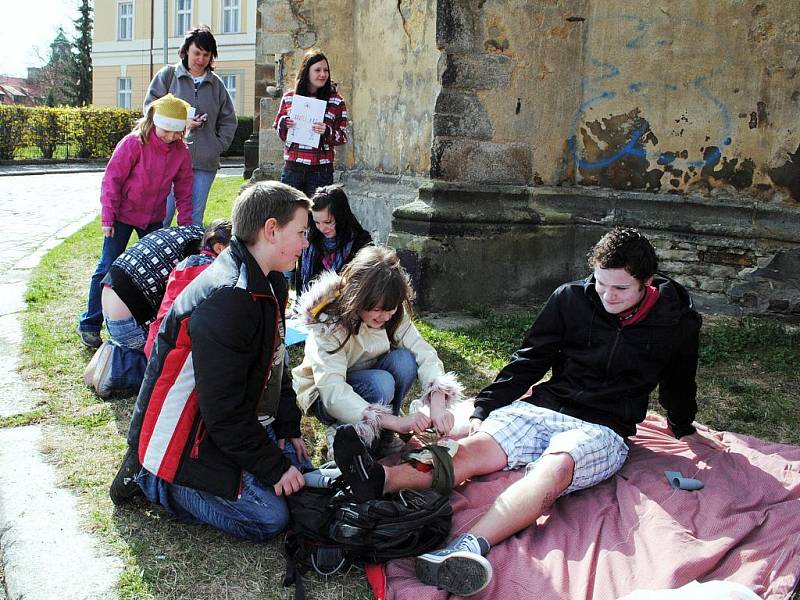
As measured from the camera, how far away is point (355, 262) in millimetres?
3582

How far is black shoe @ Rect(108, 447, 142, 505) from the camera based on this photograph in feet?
10.4

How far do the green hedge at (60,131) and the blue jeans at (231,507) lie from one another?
20419 mm

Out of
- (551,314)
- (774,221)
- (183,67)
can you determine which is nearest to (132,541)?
(551,314)

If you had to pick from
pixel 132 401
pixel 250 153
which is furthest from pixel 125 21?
pixel 132 401

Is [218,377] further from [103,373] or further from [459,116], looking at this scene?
[459,116]

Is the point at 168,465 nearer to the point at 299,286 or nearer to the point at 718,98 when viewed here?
the point at 299,286

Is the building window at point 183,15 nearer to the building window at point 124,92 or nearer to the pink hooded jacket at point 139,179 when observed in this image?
the building window at point 124,92

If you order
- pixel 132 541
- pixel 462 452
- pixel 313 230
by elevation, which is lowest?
pixel 132 541

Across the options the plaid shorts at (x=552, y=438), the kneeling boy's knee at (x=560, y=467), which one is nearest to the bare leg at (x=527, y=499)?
the kneeling boy's knee at (x=560, y=467)

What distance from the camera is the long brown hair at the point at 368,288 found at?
3494 millimetres

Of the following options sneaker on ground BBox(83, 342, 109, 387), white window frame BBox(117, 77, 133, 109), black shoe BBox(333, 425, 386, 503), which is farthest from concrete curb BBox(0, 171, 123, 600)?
white window frame BBox(117, 77, 133, 109)

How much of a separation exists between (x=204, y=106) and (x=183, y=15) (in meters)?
32.4

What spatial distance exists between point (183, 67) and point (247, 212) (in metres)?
4.43

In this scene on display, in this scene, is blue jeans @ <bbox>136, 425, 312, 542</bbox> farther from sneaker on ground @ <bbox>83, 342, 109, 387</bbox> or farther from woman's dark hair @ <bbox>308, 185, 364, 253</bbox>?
woman's dark hair @ <bbox>308, 185, 364, 253</bbox>
